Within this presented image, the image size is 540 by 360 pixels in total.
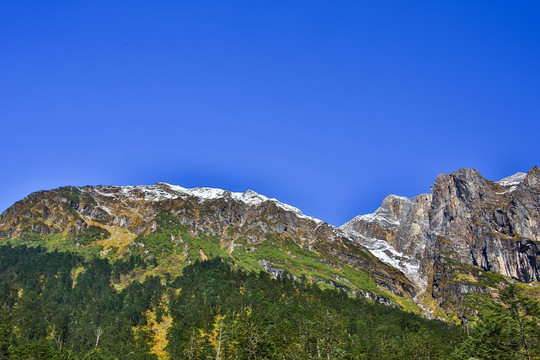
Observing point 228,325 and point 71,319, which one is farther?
point 71,319

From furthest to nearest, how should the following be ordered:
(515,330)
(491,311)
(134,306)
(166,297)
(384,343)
→ 1. (166,297)
2. (134,306)
3. (384,343)
4. (491,311)
5. (515,330)

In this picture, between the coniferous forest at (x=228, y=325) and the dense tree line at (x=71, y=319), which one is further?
the dense tree line at (x=71, y=319)

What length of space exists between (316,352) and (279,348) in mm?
8649

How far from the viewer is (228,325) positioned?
133 metres

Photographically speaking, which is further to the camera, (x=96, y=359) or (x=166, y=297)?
(x=166, y=297)

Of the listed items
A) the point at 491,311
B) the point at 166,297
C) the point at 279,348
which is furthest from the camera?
the point at 166,297

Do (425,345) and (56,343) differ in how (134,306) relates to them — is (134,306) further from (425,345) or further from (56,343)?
(425,345)

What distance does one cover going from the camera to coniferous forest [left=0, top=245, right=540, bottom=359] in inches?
2598

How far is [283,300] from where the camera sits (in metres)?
174

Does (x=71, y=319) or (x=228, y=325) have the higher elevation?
(x=71, y=319)

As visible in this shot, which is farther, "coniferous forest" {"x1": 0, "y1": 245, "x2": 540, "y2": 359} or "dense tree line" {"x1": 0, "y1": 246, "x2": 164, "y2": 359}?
"dense tree line" {"x1": 0, "y1": 246, "x2": 164, "y2": 359}

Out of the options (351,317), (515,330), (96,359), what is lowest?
(96,359)

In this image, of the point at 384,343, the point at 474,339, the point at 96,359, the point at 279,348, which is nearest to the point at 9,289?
the point at 96,359

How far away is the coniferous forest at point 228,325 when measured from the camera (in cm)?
6600
